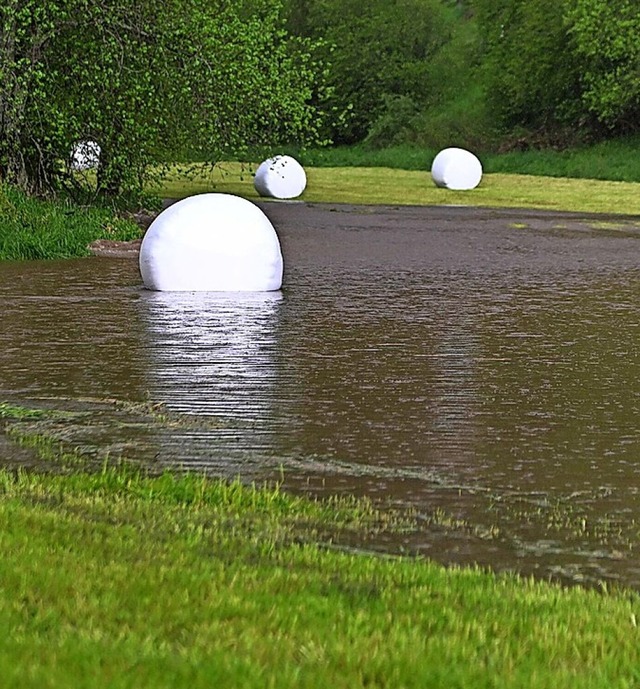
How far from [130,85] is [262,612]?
17.7 m

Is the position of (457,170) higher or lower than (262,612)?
higher

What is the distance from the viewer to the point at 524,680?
4.23 meters

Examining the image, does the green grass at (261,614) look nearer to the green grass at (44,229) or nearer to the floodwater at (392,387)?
the floodwater at (392,387)

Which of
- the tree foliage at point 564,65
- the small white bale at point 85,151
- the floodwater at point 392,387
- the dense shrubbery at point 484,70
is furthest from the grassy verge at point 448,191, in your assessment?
the floodwater at point 392,387

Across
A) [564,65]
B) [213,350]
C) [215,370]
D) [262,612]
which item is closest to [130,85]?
[213,350]

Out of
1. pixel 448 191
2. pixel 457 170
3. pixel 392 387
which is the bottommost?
pixel 392 387

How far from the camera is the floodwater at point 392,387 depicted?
22.6 ft

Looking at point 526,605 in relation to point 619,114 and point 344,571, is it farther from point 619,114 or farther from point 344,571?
point 619,114

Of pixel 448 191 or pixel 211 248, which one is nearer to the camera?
pixel 211 248

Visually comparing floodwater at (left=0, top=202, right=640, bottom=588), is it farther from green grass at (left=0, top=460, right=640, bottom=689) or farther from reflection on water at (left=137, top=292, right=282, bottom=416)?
green grass at (left=0, top=460, right=640, bottom=689)

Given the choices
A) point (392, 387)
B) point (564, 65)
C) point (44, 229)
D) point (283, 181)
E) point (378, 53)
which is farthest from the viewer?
point (378, 53)

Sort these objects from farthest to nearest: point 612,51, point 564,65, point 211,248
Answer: point 564,65 → point 612,51 → point 211,248

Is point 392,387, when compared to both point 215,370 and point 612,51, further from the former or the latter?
point 612,51

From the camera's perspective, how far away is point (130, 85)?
843 inches
